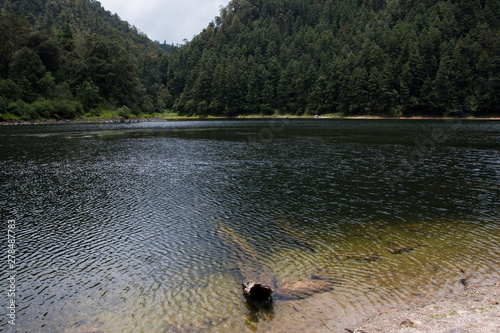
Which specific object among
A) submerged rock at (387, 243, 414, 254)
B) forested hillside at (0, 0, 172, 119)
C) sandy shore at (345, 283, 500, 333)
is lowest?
submerged rock at (387, 243, 414, 254)

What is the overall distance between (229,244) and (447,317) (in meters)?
11.1

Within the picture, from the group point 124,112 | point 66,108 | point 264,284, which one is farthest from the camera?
point 124,112

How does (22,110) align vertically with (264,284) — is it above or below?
above

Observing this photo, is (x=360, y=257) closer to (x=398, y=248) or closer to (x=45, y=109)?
(x=398, y=248)

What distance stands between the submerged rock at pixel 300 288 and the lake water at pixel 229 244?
368 mm

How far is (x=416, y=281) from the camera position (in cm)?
1313

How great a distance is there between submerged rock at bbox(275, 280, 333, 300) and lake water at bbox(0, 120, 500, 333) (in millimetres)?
368

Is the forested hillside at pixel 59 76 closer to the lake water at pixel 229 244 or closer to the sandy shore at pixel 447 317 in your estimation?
the lake water at pixel 229 244

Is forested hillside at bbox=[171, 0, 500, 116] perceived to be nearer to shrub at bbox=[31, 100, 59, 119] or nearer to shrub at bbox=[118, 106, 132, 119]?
shrub at bbox=[118, 106, 132, 119]

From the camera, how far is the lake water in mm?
11594

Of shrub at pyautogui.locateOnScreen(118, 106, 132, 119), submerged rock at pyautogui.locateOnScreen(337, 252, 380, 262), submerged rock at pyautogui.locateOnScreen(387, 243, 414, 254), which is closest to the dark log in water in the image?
submerged rock at pyautogui.locateOnScreen(337, 252, 380, 262)

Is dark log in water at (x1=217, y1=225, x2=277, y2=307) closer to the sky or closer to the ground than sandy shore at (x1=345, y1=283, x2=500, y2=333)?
closer to the ground

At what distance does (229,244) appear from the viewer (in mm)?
17531

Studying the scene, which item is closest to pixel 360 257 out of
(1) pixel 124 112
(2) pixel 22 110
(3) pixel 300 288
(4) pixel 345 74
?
(3) pixel 300 288
